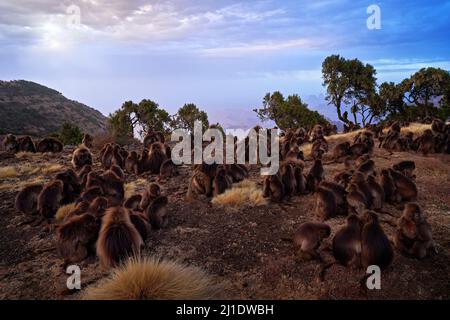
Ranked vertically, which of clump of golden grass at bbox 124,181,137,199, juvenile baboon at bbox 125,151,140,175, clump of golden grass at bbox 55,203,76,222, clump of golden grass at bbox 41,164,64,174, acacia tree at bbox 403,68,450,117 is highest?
acacia tree at bbox 403,68,450,117

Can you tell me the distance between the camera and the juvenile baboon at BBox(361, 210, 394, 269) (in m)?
5.71

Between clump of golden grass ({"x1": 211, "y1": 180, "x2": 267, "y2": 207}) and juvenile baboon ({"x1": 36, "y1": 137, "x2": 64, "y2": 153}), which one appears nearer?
clump of golden grass ({"x1": 211, "y1": 180, "x2": 267, "y2": 207})

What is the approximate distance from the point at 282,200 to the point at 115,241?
4.62 m

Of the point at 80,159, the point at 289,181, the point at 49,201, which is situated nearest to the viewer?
the point at 49,201

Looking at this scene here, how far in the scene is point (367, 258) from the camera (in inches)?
226

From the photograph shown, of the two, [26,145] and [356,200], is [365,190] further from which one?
[26,145]

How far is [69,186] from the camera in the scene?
10359mm

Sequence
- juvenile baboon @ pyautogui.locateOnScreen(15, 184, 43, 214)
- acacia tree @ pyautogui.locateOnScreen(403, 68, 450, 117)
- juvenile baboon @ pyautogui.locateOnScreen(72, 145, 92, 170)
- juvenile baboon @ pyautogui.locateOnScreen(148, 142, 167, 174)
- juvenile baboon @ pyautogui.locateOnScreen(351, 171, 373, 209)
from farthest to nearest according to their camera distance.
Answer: acacia tree @ pyautogui.locateOnScreen(403, 68, 450, 117)
juvenile baboon @ pyautogui.locateOnScreen(72, 145, 92, 170)
juvenile baboon @ pyautogui.locateOnScreen(148, 142, 167, 174)
juvenile baboon @ pyautogui.locateOnScreen(15, 184, 43, 214)
juvenile baboon @ pyautogui.locateOnScreen(351, 171, 373, 209)

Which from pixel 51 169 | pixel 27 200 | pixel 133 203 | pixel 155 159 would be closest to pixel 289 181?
pixel 133 203

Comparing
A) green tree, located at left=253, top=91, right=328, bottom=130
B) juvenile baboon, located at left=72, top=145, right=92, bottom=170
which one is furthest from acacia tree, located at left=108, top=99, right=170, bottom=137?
juvenile baboon, located at left=72, top=145, right=92, bottom=170

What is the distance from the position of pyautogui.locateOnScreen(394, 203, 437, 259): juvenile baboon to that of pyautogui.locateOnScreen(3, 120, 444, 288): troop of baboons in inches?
0.6

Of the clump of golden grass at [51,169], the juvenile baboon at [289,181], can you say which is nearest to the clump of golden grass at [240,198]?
the juvenile baboon at [289,181]

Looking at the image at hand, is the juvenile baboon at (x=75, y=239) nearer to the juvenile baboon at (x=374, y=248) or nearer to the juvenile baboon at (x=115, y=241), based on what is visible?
the juvenile baboon at (x=115, y=241)

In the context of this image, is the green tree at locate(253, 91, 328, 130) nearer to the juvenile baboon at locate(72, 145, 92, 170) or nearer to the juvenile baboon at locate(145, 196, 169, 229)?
the juvenile baboon at locate(72, 145, 92, 170)
